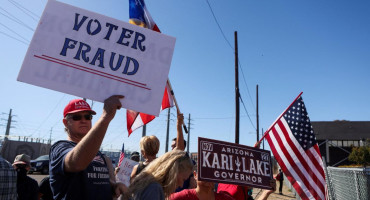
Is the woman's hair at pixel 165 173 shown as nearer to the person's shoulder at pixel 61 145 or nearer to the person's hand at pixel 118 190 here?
the person's hand at pixel 118 190

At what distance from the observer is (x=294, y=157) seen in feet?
14.5

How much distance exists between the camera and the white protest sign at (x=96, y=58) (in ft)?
6.64

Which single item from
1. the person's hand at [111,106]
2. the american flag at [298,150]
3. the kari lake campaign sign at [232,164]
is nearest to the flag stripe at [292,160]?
the american flag at [298,150]

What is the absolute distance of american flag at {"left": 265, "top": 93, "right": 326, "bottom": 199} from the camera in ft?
13.8

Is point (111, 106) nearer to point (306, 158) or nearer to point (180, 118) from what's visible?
point (180, 118)

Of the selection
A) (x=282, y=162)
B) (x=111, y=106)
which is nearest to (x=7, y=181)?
(x=111, y=106)

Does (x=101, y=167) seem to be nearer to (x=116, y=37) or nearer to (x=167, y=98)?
(x=116, y=37)

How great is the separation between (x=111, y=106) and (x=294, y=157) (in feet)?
11.2

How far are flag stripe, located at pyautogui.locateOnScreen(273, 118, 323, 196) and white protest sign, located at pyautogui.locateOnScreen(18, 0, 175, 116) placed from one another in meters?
2.89

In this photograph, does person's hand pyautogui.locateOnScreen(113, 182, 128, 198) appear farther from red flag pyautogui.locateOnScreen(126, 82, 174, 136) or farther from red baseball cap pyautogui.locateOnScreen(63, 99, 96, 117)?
red flag pyautogui.locateOnScreen(126, 82, 174, 136)

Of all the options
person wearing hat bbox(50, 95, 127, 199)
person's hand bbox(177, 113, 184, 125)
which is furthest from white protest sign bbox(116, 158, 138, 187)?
person wearing hat bbox(50, 95, 127, 199)

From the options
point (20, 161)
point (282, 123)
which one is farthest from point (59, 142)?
point (282, 123)

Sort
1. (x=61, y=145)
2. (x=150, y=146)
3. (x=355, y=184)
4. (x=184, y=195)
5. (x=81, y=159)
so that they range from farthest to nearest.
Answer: (x=355, y=184) < (x=150, y=146) < (x=184, y=195) < (x=61, y=145) < (x=81, y=159)

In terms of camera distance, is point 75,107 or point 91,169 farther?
point 75,107
